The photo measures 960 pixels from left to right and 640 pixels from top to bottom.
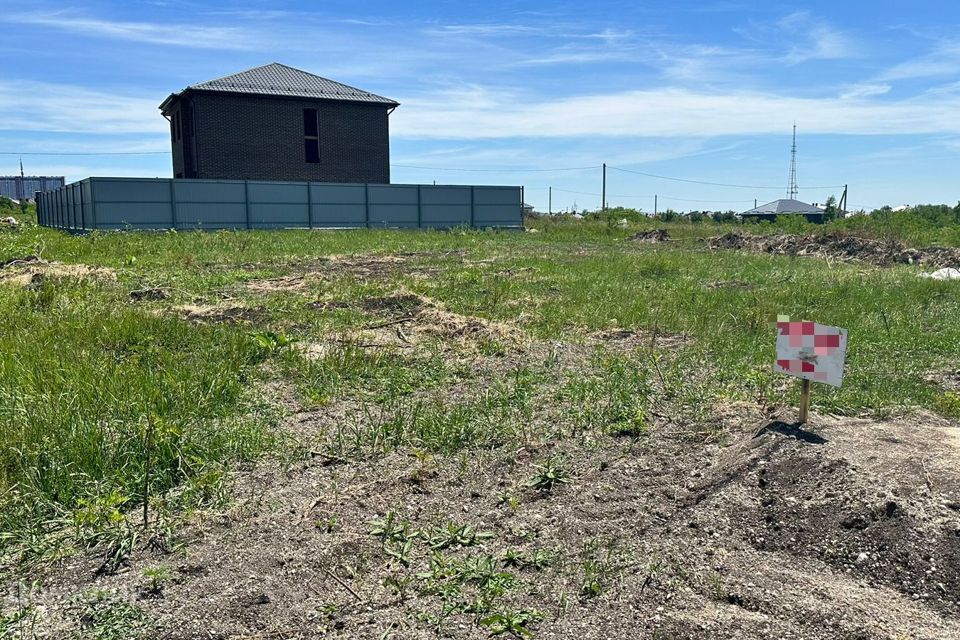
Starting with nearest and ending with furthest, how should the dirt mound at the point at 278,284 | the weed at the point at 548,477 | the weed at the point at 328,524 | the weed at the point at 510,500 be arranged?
1. the weed at the point at 328,524
2. the weed at the point at 510,500
3. the weed at the point at 548,477
4. the dirt mound at the point at 278,284

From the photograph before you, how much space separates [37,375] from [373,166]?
102ft

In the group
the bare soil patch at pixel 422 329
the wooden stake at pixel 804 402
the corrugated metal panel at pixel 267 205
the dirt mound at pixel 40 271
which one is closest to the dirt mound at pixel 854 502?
the wooden stake at pixel 804 402

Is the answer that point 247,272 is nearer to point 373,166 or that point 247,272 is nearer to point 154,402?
point 154,402

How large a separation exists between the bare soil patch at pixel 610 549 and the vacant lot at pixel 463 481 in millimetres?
14

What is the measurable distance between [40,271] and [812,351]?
37.8 ft

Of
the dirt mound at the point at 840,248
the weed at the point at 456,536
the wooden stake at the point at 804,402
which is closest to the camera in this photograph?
the weed at the point at 456,536

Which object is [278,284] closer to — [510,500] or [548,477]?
[548,477]

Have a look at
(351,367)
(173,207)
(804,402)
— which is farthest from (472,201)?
(804,402)

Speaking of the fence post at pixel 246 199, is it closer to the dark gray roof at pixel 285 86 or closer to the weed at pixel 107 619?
the dark gray roof at pixel 285 86

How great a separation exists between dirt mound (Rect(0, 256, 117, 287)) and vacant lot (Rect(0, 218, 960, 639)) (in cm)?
247

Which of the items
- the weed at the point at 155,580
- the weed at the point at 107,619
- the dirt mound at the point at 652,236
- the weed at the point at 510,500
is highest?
the dirt mound at the point at 652,236

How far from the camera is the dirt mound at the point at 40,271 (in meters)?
10.6

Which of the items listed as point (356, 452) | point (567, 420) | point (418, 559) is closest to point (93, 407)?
point (356, 452)

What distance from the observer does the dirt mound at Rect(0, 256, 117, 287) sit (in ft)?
34.8
